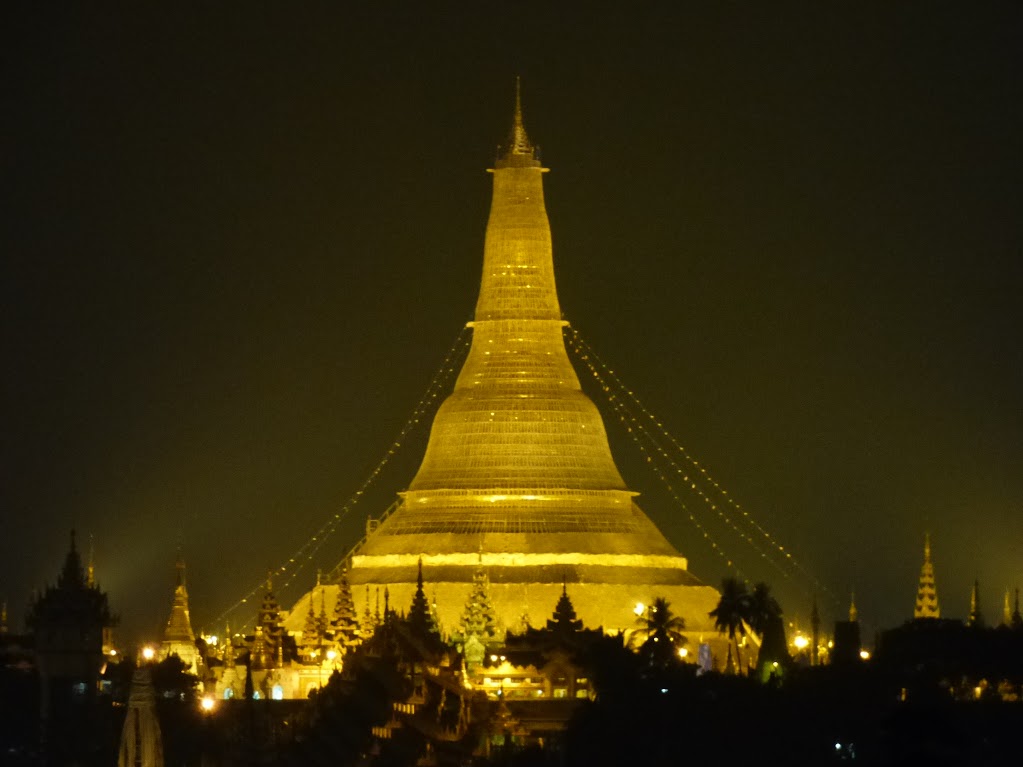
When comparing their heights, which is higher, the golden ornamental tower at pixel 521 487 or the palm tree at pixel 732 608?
the golden ornamental tower at pixel 521 487

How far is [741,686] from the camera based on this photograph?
11369cm

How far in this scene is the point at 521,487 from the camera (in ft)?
481

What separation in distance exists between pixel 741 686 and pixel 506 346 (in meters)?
36.6

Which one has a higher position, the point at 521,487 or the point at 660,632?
the point at 521,487

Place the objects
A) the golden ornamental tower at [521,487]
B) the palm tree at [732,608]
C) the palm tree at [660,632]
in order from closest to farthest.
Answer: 1. the palm tree at [660,632]
2. the palm tree at [732,608]
3. the golden ornamental tower at [521,487]

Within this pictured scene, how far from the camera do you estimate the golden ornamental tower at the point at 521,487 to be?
143875 mm

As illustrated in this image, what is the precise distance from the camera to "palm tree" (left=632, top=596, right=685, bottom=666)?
128 metres

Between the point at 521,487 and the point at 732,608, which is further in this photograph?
the point at 521,487

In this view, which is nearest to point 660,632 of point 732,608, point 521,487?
point 732,608

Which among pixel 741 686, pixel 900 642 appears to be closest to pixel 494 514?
pixel 900 642

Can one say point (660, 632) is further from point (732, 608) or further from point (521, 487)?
point (521, 487)

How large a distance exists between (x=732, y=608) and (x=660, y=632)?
12.3ft

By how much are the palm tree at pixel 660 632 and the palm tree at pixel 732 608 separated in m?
1.32

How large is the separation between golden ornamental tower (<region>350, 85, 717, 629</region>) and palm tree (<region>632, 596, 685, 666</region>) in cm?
226
